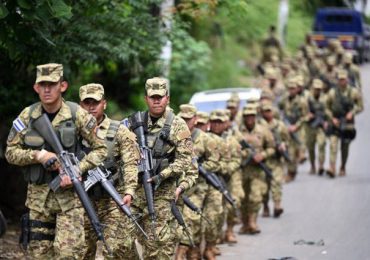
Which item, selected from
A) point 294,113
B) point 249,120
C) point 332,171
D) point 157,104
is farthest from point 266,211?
point 157,104

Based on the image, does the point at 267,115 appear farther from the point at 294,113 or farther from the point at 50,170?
the point at 50,170

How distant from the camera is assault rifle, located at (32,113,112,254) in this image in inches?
337

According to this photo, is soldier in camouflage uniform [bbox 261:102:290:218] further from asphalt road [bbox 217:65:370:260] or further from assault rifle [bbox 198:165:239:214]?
assault rifle [bbox 198:165:239:214]

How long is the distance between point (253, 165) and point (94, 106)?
664cm

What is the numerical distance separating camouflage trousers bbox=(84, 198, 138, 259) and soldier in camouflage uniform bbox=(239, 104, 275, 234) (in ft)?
18.9

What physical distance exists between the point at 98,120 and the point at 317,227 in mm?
6821

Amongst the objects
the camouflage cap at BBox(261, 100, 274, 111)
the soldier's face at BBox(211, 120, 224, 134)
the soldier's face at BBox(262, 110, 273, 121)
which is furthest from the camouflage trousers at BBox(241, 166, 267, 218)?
the soldier's face at BBox(211, 120, 224, 134)

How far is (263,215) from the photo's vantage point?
57.2 feet

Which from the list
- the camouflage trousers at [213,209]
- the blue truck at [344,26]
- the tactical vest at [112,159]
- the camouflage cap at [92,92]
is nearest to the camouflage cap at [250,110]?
Answer: the camouflage trousers at [213,209]

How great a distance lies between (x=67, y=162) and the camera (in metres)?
8.62

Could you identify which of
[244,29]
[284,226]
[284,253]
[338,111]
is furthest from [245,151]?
[244,29]

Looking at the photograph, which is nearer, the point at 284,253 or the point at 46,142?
the point at 46,142

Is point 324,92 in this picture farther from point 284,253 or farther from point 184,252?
point 184,252

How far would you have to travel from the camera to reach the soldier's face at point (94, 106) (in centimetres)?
983
